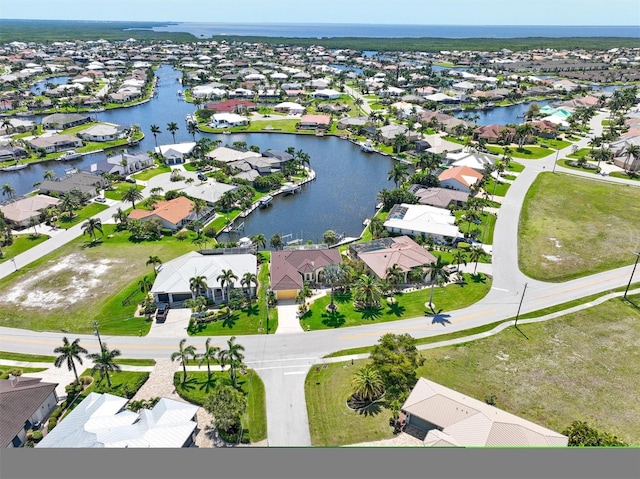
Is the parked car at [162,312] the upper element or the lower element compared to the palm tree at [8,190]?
lower

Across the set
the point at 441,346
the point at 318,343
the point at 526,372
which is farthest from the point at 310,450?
the point at 526,372

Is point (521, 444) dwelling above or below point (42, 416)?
above

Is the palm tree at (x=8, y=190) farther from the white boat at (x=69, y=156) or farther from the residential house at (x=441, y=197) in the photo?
the residential house at (x=441, y=197)

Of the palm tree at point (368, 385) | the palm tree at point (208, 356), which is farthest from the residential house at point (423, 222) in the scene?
the palm tree at point (208, 356)

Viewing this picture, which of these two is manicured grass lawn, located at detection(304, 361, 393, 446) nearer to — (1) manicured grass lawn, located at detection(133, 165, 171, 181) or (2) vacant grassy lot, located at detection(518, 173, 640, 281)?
(2) vacant grassy lot, located at detection(518, 173, 640, 281)

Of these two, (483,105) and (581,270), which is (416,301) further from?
(483,105)

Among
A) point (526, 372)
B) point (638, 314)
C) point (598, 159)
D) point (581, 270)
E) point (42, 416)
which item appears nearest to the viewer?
point (42, 416)
